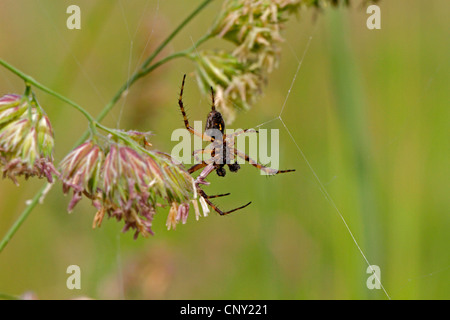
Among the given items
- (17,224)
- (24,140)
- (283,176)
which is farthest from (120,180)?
(283,176)

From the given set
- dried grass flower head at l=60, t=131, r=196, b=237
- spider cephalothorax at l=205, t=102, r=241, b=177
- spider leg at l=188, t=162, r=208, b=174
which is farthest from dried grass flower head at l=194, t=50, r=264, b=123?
spider leg at l=188, t=162, r=208, b=174

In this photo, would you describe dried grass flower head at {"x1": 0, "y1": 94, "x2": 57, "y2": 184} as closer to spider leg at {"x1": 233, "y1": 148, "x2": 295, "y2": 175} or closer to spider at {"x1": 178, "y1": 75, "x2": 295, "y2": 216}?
spider at {"x1": 178, "y1": 75, "x2": 295, "y2": 216}

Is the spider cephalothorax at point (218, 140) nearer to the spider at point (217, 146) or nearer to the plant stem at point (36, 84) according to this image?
the spider at point (217, 146)

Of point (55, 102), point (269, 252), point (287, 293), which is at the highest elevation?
point (55, 102)

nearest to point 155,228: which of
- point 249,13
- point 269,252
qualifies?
point 269,252

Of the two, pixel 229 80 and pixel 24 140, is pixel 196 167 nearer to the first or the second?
pixel 229 80

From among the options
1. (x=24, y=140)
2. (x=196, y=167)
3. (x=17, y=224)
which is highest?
(x=196, y=167)

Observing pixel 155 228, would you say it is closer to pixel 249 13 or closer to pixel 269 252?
pixel 269 252
